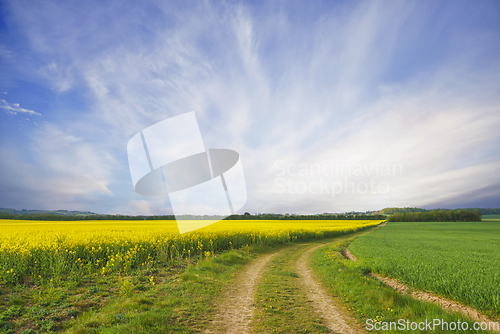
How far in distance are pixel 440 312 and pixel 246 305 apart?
553 cm

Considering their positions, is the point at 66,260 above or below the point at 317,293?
above

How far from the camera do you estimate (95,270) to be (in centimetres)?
1051

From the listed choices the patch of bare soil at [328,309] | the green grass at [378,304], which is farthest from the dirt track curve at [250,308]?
the green grass at [378,304]

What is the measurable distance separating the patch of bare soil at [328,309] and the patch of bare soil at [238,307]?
7.14 ft

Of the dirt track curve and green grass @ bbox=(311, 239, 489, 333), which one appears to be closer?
green grass @ bbox=(311, 239, 489, 333)

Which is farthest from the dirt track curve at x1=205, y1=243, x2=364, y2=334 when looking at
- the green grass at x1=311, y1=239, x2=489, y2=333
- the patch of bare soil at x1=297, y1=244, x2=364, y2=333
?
the green grass at x1=311, y1=239, x2=489, y2=333

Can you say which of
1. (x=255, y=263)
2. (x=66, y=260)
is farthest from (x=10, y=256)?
(x=255, y=263)

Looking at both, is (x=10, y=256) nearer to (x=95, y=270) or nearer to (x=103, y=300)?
(x=95, y=270)

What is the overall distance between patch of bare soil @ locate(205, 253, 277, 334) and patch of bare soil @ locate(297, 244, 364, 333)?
2175 millimetres

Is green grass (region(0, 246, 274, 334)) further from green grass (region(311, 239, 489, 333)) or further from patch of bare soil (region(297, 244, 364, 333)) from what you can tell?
green grass (region(311, 239, 489, 333))

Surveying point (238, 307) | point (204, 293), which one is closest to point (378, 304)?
point (238, 307)

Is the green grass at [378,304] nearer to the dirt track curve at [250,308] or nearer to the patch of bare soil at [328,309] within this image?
the patch of bare soil at [328,309]

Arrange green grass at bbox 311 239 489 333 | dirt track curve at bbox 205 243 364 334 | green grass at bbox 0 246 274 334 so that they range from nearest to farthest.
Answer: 1. green grass at bbox 0 246 274 334
2. green grass at bbox 311 239 489 333
3. dirt track curve at bbox 205 243 364 334

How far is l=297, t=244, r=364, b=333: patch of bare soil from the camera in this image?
5801mm
